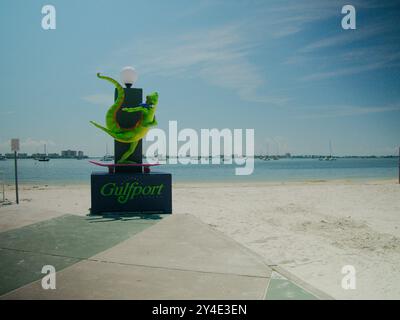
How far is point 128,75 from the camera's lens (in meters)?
9.80

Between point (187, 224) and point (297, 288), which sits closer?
point (297, 288)

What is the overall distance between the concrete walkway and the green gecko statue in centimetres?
349

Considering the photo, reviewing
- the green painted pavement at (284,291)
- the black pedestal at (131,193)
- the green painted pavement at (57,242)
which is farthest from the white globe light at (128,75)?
the green painted pavement at (284,291)

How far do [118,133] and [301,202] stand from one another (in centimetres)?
978

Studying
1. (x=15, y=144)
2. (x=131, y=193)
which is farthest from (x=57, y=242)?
(x=15, y=144)

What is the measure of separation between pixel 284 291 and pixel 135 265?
2085 mm

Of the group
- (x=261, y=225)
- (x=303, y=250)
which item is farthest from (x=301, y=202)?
(x=303, y=250)

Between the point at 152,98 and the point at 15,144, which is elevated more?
the point at 152,98

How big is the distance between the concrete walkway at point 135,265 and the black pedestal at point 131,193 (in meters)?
2.16

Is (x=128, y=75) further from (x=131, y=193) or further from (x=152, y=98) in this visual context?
(x=131, y=193)

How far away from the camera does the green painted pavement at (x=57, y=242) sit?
409 cm

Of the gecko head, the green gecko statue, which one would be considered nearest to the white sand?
the green gecko statue
